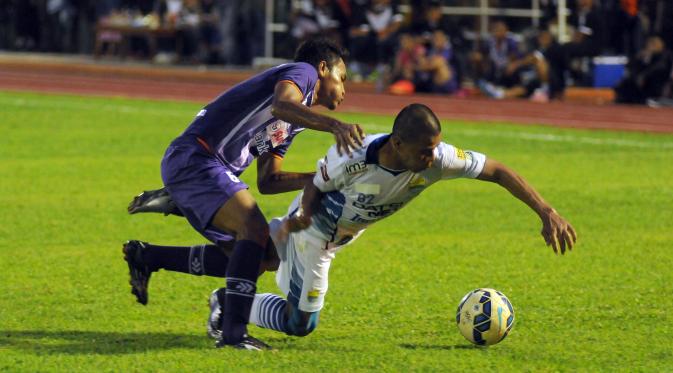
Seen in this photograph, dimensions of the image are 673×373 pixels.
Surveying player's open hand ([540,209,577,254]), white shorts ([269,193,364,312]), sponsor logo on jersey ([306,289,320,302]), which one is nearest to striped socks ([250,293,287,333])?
white shorts ([269,193,364,312])

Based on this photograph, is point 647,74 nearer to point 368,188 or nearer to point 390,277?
point 390,277

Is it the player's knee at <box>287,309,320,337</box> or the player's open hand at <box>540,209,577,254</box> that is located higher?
the player's open hand at <box>540,209,577,254</box>

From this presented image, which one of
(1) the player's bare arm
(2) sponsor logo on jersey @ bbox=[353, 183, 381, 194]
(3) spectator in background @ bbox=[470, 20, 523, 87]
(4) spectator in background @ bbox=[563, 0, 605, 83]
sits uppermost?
(2) sponsor logo on jersey @ bbox=[353, 183, 381, 194]

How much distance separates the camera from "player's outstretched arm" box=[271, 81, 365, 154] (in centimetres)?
620

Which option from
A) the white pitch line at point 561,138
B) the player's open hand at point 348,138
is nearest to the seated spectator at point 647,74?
the white pitch line at point 561,138

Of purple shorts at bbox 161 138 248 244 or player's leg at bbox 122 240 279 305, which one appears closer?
purple shorts at bbox 161 138 248 244

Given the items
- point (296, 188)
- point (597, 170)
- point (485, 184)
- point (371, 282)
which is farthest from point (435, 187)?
point (296, 188)

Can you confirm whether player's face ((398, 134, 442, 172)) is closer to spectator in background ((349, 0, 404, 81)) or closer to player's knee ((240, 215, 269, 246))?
player's knee ((240, 215, 269, 246))

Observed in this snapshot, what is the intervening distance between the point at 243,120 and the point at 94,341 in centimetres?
137

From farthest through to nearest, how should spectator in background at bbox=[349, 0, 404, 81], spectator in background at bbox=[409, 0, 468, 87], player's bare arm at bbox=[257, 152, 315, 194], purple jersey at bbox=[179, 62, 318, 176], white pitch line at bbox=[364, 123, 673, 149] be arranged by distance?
spectator in background at bbox=[349, 0, 404, 81] < spectator in background at bbox=[409, 0, 468, 87] < white pitch line at bbox=[364, 123, 673, 149] < player's bare arm at bbox=[257, 152, 315, 194] < purple jersey at bbox=[179, 62, 318, 176]

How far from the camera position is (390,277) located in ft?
29.8

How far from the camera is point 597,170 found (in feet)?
49.5

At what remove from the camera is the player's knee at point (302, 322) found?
22.4 ft

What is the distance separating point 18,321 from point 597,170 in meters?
8.96
